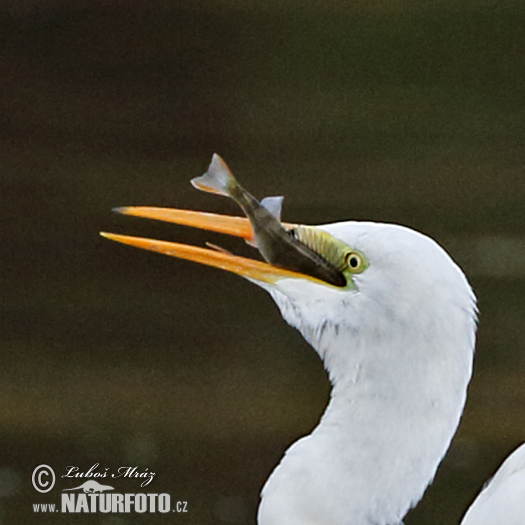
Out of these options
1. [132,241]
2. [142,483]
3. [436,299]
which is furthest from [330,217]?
[436,299]

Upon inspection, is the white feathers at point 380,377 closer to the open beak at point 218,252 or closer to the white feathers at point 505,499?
the open beak at point 218,252

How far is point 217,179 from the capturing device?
0.69 m

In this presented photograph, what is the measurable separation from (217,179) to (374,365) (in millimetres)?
191

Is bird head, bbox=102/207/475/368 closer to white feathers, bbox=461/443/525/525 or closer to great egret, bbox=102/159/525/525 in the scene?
great egret, bbox=102/159/525/525

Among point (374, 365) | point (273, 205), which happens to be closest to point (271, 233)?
point (273, 205)

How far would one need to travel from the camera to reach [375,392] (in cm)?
67

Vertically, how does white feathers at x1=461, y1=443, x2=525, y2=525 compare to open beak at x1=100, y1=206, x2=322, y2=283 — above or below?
below

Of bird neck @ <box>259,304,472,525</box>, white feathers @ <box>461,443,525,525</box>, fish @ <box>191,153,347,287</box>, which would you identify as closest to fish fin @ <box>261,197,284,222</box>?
fish @ <box>191,153,347,287</box>

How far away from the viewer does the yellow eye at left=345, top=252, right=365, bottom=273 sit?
67 cm

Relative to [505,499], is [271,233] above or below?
above

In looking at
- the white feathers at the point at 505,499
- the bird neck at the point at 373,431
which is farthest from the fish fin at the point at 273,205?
the white feathers at the point at 505,499

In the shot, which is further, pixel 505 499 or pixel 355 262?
pixel 505 499

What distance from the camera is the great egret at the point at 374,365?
637mm

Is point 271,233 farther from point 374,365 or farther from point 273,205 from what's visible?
point 374,365
